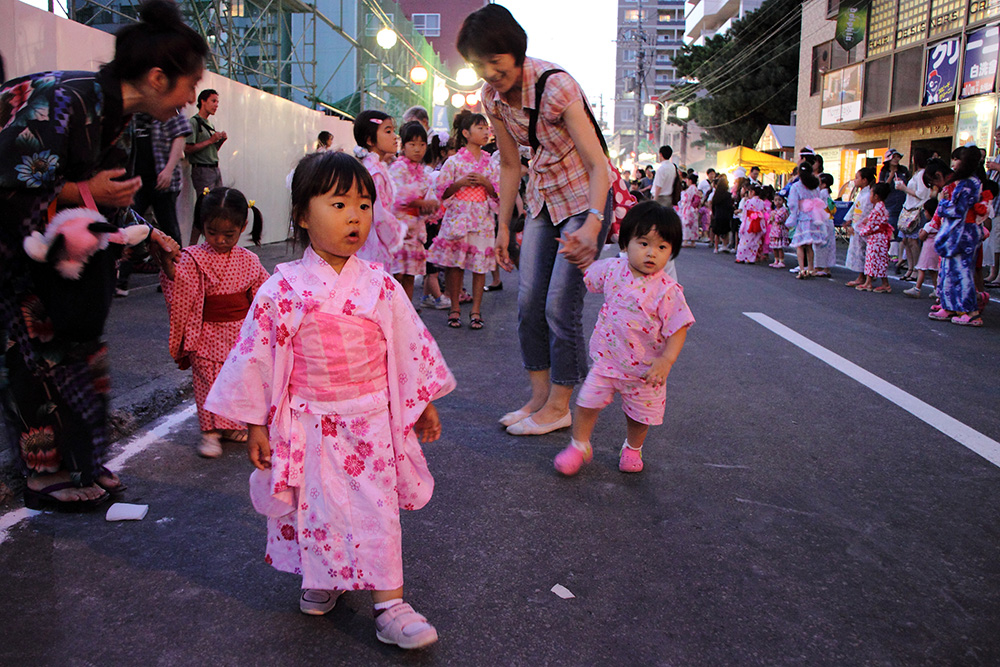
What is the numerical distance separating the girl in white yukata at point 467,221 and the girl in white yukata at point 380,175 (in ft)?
4.29

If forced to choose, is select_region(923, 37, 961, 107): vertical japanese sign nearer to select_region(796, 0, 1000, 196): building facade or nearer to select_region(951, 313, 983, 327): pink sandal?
select_region(796, 0, 1000, 196): building facade

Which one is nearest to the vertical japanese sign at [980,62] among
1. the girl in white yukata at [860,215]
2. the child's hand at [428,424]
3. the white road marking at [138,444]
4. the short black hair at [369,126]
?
the girl in white yukata at [860,215]

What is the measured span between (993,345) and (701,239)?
17.0m

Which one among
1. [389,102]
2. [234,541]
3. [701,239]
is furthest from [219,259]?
[389,102]

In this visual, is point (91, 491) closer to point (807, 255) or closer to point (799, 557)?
point (799, 557)

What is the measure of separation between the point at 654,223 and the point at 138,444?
2.65m

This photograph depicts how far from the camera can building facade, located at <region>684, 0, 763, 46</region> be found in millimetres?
53916

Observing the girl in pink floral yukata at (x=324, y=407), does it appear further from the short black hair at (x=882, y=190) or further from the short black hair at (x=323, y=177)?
the short black hair at (x=882, y=190)

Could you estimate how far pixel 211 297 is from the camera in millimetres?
3885

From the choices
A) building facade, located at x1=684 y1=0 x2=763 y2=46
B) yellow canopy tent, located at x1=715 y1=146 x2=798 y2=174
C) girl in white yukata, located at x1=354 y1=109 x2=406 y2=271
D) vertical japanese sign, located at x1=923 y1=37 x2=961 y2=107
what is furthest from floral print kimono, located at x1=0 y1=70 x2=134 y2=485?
building facade, located at x1=684 y1=0 x2=763 y2=46

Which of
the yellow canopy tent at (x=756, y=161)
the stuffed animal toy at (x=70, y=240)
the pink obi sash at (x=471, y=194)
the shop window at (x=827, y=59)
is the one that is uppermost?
the shop window at (x=827, y=59)

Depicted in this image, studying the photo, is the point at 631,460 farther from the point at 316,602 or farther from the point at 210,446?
the point at 210,446

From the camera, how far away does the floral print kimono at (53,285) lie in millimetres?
2459

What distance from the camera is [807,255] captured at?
12320 mm
